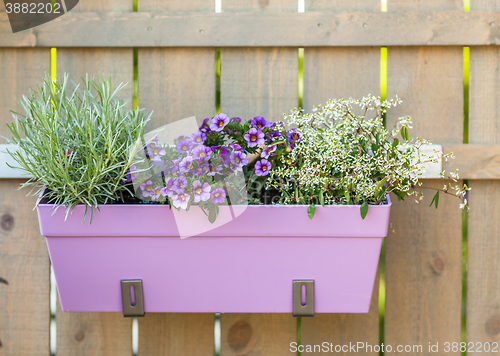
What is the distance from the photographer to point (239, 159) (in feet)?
2.55

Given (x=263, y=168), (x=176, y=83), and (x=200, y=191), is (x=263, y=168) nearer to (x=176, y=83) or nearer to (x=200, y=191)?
(x=200, y=191)

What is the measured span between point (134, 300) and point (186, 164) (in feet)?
1.10

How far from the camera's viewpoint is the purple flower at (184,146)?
0.79 meters

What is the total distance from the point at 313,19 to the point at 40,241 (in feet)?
3.15

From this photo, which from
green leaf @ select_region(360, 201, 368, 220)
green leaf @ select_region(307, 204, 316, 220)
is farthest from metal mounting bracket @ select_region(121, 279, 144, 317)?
green leaf @ select_region(360, 201, 368, 220)

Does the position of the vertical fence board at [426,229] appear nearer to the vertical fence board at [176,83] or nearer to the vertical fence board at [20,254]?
the vertical fence board at [176,83]

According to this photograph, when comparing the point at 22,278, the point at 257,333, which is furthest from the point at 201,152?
the point at 22,278

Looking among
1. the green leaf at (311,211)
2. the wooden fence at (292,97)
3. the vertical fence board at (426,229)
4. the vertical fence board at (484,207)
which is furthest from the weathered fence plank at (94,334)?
the vertical fence board at (484,207)

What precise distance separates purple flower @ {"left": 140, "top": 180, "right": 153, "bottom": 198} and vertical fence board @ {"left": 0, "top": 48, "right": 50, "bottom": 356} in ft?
1.49

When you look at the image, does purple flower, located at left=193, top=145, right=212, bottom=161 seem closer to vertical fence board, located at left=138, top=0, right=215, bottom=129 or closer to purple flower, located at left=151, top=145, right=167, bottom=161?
purple flower, located at left=151, top=145, right=167, bottom=161

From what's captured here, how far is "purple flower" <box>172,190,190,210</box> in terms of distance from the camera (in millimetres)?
737

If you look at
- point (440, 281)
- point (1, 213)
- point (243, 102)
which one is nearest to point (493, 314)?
point (440, 281)

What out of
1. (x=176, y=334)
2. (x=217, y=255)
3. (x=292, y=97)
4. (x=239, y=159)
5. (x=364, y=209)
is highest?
(x=292, y=97)

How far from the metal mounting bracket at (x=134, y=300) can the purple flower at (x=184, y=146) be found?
301 mm
